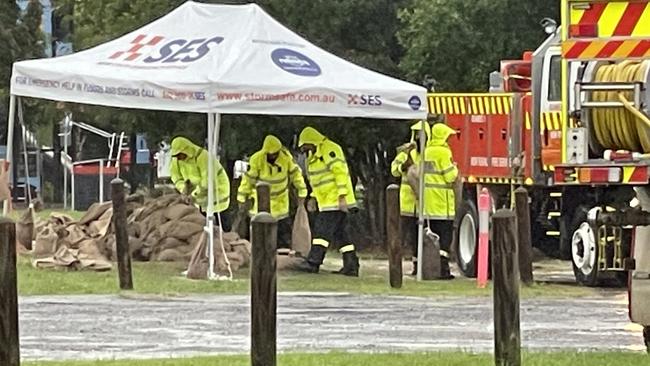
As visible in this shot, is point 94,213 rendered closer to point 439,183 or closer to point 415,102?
point 439,183

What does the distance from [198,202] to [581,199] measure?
16.8 feet

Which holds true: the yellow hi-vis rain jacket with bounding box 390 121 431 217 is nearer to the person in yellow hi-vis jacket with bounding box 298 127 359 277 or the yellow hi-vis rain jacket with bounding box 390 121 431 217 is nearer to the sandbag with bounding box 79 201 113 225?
the person in yellow hi-vis jacket with bounding box 298 127 359 277

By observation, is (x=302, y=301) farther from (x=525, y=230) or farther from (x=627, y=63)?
(x=627, y=63)

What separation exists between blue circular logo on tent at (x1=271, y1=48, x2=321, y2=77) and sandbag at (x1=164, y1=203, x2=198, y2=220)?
10.1ft

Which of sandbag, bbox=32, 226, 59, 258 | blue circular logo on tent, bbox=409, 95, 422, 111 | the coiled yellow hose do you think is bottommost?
sandbag, bbox=32, 226, 59, 258

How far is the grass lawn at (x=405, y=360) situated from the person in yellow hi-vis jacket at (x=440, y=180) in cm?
975

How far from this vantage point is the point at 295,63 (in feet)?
65.3

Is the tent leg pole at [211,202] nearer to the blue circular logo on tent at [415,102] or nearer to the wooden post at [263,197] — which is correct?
the wooden post at [263,197]

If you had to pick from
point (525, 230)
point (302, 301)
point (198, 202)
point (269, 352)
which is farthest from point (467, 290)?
point (269, 352)

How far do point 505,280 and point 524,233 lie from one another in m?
8.80

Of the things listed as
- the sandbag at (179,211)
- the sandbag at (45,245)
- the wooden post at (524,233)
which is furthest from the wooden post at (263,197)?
the sandbag at (45,245)

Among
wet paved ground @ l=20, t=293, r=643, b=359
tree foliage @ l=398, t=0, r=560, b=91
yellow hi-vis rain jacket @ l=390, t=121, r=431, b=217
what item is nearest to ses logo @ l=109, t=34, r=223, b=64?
yellow hi-vis rain jacket @ l=390, t=121, r=431, b=217

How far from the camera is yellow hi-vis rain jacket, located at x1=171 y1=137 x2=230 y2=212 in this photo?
71.6 ft

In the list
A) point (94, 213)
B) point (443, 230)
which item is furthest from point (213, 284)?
point (94, 213)
